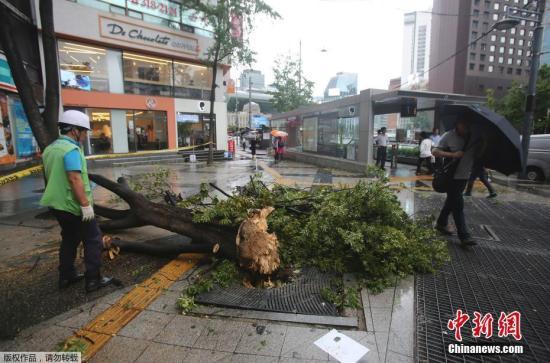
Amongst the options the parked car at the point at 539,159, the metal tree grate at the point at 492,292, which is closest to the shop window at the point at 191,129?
the parked car at the point at 539,159

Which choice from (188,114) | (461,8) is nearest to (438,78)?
(461,8)

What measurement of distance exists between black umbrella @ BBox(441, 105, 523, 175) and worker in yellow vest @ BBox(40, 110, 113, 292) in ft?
15.0

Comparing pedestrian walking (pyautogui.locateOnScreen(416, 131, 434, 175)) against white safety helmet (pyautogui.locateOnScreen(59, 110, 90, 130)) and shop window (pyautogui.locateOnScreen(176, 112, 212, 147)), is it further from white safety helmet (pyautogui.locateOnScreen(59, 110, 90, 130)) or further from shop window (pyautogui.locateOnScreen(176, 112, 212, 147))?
shop window (pyautogui.locateOnScreen(176, 112, 212, 147))

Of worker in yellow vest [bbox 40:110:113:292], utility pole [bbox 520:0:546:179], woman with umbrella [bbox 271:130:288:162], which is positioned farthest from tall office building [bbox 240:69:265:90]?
worker in yellow vest [bbox 40:110:113:292]

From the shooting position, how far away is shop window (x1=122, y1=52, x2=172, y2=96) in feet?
58.0

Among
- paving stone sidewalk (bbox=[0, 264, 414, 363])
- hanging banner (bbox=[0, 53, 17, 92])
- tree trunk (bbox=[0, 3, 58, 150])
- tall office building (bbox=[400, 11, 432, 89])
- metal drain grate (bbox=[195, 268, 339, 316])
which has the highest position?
tall office building (bbox=[400, 11, 432, 89])

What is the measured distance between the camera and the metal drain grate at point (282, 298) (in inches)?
111

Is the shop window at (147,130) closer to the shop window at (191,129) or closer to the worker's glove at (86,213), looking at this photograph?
the shop window at (191,129)

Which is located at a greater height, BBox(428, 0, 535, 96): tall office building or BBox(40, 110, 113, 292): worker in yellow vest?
BBox(428, 0, 535, 96): tall office building

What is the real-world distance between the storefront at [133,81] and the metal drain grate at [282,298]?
16516mm

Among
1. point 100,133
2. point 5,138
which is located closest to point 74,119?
point 5,138

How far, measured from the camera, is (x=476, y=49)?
234ft

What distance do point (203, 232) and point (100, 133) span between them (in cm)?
1623

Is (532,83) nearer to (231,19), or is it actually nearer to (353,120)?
(353,120)
